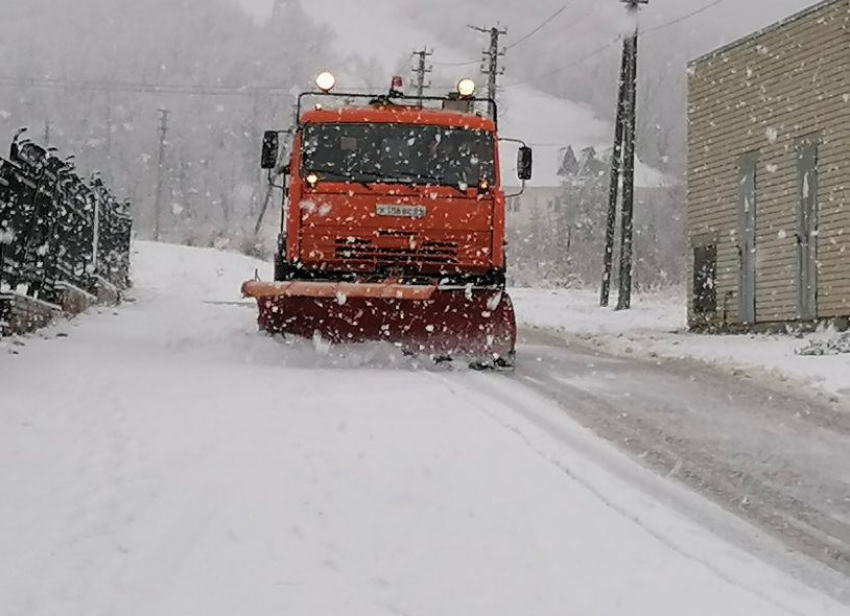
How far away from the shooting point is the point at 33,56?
11225cm

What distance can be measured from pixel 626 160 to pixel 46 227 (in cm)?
1818

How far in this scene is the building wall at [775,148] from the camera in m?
16.3

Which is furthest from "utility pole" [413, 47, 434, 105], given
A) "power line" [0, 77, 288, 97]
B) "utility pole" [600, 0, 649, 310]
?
"power line" [0, 77, 288, 97]

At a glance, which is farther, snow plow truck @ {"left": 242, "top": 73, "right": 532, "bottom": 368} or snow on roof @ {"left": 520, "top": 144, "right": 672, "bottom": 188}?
Answer: snow on roof @ {"left": 520, "top": 144, "right": 672, "bottom": 188}

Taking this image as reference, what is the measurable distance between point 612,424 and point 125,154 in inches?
4026

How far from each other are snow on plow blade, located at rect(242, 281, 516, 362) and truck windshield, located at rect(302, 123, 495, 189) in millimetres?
1397

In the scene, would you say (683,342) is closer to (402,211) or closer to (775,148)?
(775,148)

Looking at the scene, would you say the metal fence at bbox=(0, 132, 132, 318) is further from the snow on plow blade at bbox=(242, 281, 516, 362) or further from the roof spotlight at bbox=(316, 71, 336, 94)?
the roof spotlight at bbox=(316, 71, 336, 94)

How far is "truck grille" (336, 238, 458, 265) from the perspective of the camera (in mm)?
9641

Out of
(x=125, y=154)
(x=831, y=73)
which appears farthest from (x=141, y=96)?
(x=831, y=73)

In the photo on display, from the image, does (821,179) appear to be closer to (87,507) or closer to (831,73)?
(831,73)

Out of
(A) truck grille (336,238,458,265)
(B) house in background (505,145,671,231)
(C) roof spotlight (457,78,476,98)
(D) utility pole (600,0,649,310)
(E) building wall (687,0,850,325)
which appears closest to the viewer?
(A) truck grille (336,238,458,265)

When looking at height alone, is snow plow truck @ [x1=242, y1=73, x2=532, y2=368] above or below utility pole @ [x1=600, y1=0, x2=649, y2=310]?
below

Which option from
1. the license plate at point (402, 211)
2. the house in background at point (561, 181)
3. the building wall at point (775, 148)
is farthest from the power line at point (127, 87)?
the license plate at point (402, 211)
